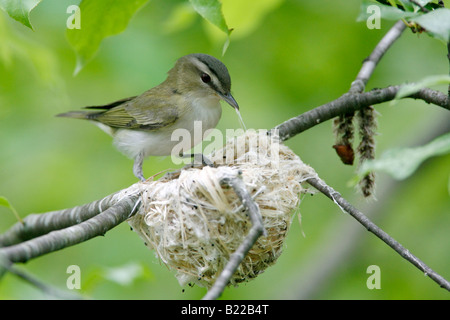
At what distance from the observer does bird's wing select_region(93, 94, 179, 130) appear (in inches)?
199

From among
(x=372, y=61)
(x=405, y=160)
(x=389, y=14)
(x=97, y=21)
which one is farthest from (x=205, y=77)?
(x=405, y=160)

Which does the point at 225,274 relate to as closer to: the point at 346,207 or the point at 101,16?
the point at 346,207

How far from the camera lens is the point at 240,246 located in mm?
2271

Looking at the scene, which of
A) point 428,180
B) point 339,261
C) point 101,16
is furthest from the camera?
point 428,180

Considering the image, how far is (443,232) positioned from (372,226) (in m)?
3.65

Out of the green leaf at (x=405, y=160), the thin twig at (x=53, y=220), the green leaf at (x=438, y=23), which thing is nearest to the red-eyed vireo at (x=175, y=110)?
the thin twig at (x=53, y=220)

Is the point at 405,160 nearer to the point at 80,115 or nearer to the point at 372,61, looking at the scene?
the point at 372,61

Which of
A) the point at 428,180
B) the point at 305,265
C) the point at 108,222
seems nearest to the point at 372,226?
the point at 108,222

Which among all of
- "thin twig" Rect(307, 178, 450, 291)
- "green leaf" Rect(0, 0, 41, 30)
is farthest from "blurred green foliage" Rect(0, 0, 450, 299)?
"green leaf" Rect(0, 0, 41, 30)

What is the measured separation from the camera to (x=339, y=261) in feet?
20.1

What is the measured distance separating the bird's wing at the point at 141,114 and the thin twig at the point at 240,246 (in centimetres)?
216

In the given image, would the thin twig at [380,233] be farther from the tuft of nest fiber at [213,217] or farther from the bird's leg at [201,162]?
the bird's leg at [201,162]

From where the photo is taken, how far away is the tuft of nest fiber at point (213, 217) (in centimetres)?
322

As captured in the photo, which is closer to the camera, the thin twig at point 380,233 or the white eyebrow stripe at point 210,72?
the thin twig at point 380,233
